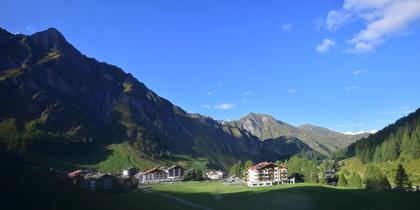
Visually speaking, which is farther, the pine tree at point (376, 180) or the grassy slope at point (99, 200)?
the pine tree at point (376, 180)

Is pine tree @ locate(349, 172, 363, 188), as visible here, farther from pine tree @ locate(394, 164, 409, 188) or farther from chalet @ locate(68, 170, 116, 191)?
chalet @ locate(68, 170, 116, 191)

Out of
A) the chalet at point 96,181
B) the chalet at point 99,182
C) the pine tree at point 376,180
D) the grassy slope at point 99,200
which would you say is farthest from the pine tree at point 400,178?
the chalet at point 99,182

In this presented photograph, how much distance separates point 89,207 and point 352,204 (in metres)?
55.8

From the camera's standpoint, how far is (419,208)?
3383 inches

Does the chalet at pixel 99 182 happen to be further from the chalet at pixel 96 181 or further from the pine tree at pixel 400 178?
the pine tree at pixel 400 178

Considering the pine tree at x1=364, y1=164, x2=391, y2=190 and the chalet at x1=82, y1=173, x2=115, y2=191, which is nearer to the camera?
the pine tree at x1=364, y1=164, x2=391, y2=190

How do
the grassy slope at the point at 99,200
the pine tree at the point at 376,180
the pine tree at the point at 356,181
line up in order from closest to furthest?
the grassy slope at the point at 99,200
the pine tree at the point at 376,180
the pine tree at the point at 356,181

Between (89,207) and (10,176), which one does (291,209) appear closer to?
(89,207)

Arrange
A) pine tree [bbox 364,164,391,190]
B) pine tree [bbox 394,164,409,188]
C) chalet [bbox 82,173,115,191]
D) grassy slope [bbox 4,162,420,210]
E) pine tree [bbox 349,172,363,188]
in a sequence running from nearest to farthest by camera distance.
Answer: grassy slope [bbox 4,162,420,210]
pine tree [bbox 364,164,391,190]
pine tree [bbox 394,164,409,188]
chalet [bbox 82,173,115,191]
pine tree [bbox 349,172,363,188]

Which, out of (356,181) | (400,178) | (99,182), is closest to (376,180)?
(400,178)

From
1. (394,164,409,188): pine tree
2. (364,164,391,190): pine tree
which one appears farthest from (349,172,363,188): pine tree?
(394,164,409,188): pine tree

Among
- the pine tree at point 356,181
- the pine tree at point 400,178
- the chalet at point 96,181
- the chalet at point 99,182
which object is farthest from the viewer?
the pine tree at point 356,181

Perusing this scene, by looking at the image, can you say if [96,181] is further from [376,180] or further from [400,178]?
[400,178]

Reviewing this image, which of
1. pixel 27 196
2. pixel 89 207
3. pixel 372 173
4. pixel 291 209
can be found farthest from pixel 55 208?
pixel 372 173
